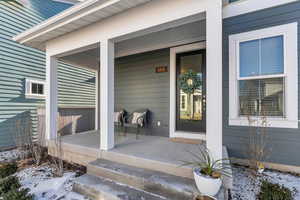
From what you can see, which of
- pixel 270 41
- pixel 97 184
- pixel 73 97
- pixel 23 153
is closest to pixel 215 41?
pixel 270 41

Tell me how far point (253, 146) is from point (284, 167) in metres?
0.67

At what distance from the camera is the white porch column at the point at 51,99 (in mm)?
3777

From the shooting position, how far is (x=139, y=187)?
2.12 metres

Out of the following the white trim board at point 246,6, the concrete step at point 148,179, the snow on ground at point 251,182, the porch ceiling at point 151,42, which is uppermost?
the white trim board at point 246,6

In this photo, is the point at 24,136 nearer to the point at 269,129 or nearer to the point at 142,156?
the point at 142,156

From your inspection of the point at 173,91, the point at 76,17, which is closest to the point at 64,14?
the point at 76,17

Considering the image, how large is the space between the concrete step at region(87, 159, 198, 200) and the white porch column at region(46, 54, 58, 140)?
1880 mm

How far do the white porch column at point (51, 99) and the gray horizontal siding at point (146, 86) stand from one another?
1.73 meters

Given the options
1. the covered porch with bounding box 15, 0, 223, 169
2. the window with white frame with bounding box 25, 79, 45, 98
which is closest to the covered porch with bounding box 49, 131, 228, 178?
the covered porch with bounding box 15, 0, 223, 169

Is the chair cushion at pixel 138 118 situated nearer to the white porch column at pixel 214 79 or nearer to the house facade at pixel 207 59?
the house facade at pixel 207 59

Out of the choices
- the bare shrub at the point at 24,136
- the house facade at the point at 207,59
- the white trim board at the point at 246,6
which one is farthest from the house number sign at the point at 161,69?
the bare shrub at the point at 24,136

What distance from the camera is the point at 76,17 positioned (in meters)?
2.82

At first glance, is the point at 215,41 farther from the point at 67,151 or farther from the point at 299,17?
the point at 67,151

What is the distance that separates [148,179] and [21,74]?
5.39 meters
